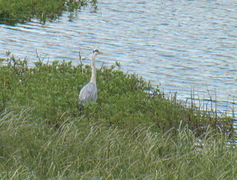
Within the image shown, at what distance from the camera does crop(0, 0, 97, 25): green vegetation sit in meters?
21.9

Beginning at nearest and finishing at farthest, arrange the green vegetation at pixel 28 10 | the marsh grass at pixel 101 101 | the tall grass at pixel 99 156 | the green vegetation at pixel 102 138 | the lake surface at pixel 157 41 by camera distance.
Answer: the tall grass at pixel 99 156
the green vegetation at pixel 102 138
the marsh grass at pixel 101 101
the lake surface at pixel 157 41
the green vegetation at pixel 28 10

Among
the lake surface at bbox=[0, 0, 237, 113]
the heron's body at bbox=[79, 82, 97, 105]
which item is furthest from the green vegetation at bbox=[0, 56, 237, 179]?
the lake surface at bbox=[0, 0, 237, 113]

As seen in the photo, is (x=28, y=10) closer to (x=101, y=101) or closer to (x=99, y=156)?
(x=101, y=101)

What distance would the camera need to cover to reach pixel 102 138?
910 cm

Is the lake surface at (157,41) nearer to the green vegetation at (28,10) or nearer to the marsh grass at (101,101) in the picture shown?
the green vegetation at (28,10)

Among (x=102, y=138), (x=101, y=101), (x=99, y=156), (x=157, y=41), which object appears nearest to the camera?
(x=99, y=156)

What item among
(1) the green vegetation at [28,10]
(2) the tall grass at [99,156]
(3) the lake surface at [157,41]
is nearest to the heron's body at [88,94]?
(2) the tall grass at [99,156]

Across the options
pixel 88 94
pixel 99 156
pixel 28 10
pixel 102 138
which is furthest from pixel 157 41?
pixel 99 156

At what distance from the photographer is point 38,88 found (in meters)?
12.1

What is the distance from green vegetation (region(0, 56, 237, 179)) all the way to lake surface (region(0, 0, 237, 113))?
8.13 ft

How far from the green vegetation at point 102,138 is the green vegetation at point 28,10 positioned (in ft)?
31.1

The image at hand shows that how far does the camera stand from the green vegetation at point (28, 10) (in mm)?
21922

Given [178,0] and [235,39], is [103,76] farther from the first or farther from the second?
[178,0]

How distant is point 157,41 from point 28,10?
517 cm
